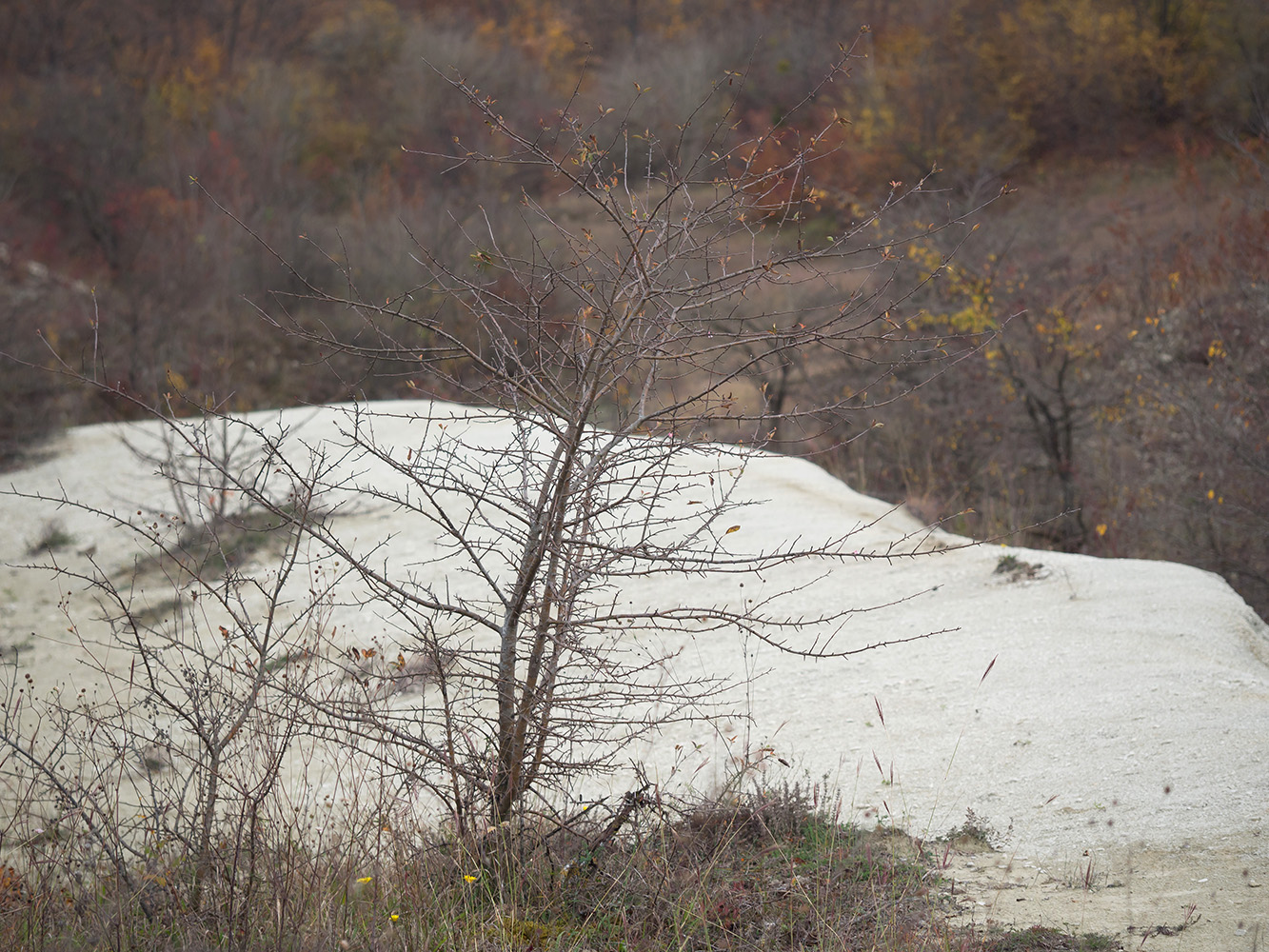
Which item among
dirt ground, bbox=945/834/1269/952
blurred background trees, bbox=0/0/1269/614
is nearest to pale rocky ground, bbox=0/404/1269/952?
dirt ground, bbox=945/834/1269/952

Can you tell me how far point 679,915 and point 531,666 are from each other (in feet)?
3.00

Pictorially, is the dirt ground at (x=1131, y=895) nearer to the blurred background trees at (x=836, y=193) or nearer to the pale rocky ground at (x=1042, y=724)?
the pale rocky ground at (x=1042, y=724)

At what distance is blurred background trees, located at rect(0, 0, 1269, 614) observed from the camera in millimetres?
9883

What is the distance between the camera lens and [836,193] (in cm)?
1689

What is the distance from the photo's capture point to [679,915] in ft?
10.2

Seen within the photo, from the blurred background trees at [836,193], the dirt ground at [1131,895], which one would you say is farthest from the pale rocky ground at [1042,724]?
the blurred background trees at [836,193]

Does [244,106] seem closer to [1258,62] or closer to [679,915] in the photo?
[1258,62]

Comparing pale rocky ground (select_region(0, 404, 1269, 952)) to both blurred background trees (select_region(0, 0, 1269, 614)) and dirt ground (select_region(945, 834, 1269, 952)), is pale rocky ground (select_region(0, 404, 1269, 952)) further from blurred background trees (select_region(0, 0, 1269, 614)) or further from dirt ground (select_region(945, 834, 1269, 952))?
blurred background trees (select_region(0, 0, 1269, 614))

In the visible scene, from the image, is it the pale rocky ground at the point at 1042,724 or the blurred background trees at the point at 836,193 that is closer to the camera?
the pale rocky ground at the point at 1042,724

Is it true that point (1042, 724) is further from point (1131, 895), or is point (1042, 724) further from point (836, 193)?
point (836, 193)

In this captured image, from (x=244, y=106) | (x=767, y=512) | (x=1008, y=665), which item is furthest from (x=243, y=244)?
(x=1008, y=665)

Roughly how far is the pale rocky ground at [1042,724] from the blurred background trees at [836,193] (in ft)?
4.07

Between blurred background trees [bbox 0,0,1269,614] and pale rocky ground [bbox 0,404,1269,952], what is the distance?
4.07ft

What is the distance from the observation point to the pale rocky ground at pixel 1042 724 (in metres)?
3.30
